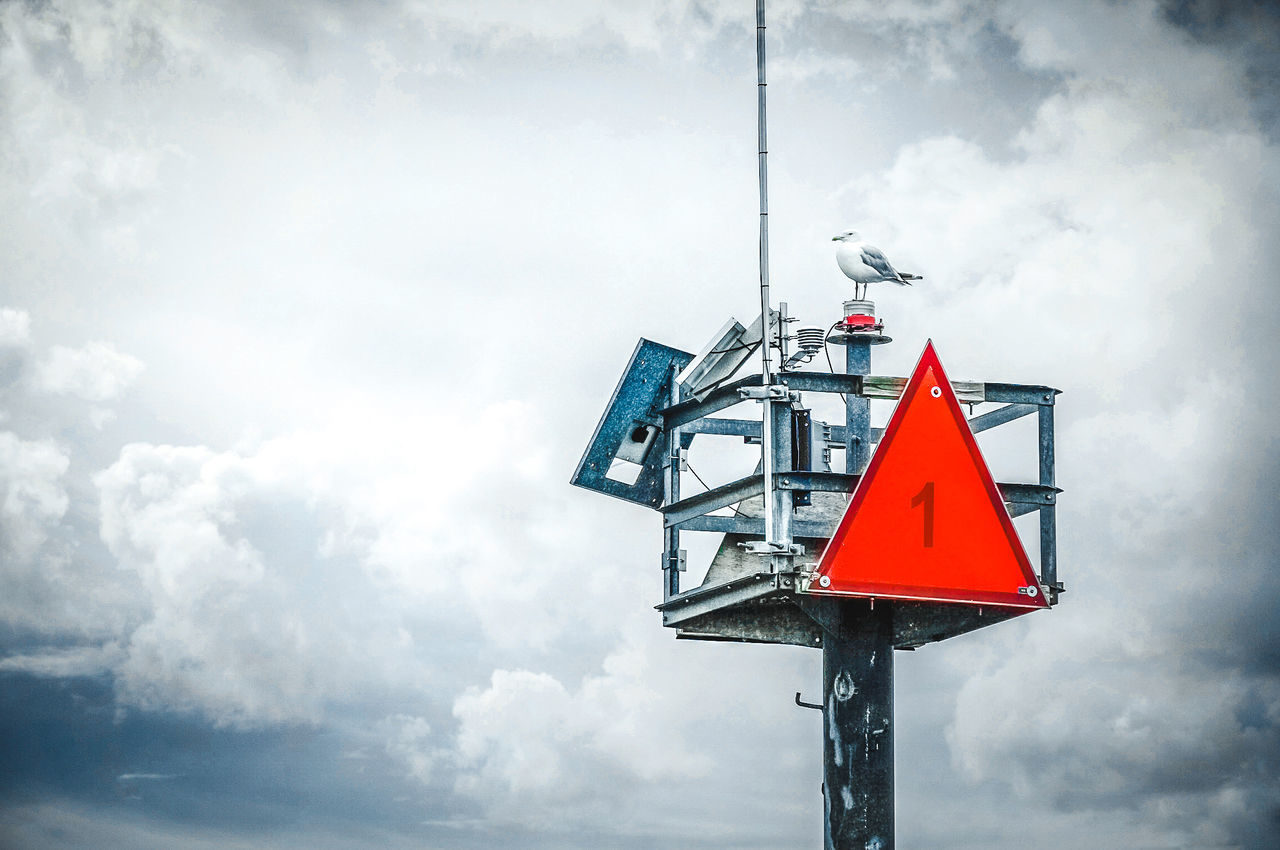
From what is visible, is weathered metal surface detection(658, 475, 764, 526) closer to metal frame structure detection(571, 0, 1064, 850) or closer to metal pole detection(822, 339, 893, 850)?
metal frame structure detection(571, 0, 1064, 850)

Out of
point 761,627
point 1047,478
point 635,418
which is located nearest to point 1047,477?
point 1047,478

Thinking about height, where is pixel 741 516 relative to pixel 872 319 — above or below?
below

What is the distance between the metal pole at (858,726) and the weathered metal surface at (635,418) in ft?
7.61

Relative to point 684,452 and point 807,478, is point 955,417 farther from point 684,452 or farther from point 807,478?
point 684,452

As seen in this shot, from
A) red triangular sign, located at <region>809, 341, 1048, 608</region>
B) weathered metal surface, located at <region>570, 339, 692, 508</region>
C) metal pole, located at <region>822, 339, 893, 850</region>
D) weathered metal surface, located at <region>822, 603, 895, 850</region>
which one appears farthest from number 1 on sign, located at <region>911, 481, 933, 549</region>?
weathered metal surface, located at <region>570, 339, 692, 508</region>

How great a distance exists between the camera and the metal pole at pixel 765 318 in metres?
17.3

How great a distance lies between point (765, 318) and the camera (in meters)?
19.2

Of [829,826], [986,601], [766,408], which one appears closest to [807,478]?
[766,408]

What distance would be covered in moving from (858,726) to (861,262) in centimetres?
511

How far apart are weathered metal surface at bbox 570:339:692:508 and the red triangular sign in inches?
130

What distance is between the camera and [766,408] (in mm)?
17594

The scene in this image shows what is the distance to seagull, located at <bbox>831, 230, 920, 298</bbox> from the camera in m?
19.7

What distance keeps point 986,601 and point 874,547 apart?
1301 millimetres

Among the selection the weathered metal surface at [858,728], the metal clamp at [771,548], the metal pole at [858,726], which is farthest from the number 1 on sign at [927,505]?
the metal clamp at [771,548]
